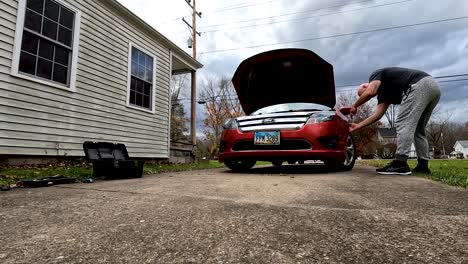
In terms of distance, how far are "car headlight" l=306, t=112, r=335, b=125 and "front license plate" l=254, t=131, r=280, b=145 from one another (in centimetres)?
44

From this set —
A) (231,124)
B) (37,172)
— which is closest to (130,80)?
(37,172)

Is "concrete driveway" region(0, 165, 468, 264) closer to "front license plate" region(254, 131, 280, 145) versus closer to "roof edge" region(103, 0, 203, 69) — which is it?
"front license plate" region(254, 131, 280, 145)

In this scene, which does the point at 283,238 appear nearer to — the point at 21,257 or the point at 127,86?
the point at 21,257

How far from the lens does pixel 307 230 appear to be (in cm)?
108

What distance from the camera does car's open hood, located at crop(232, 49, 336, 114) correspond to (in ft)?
13.4

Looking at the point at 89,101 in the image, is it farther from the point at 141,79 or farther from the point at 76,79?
the point at 141,79

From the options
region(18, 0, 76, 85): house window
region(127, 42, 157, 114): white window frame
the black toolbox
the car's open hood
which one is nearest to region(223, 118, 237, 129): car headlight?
the car's open hood

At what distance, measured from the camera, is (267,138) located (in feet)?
11.7

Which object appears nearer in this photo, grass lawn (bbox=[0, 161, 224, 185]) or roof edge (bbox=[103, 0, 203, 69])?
grass lawn (bbox=[0, 161, 224, 185])

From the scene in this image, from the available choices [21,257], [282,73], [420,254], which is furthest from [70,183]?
[282,73]

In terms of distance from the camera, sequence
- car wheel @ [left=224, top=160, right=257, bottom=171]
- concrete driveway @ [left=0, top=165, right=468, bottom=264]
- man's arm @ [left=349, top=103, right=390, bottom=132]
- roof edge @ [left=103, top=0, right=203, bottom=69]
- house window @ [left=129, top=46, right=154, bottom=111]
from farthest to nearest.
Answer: house window @ [left=129, top=46, right=154, bottom=111] → roof edge @ [left=103, top=0, right=203, bottom=69] → car wheel @ [left=224, top=160, right=257, bottom=171] → man's arm @ [left=349, top=103, right=390, bottom=132] → concrete driveway @ [left=0, top=165, right=468, bottom=264]

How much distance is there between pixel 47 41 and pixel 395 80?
18.2 feet

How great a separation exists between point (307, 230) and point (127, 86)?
646cm

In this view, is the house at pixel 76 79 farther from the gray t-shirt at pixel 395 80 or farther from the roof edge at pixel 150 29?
the gray t-shirt at pixel 395 80
